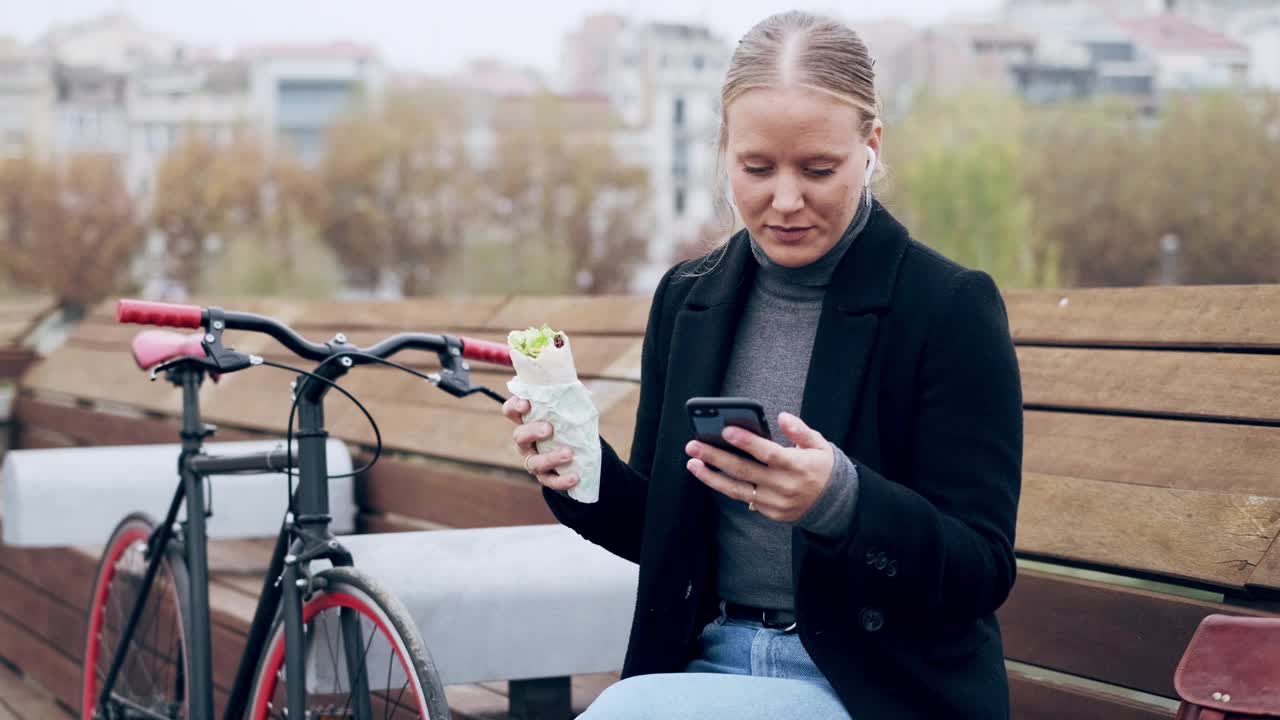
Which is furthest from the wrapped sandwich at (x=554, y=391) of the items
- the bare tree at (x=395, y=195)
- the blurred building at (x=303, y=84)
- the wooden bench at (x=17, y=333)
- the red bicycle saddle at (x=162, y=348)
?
the blurred building at (x=303, y=84)

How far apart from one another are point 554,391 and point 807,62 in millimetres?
567

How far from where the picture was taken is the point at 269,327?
9.99ft

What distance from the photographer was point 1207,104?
5659 cm

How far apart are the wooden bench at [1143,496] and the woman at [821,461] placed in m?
0.58

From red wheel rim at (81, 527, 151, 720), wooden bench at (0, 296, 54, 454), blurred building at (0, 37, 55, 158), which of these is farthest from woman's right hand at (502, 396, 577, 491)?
blurred building at (0, 37, 55, 158)

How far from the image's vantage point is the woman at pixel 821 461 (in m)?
1.95

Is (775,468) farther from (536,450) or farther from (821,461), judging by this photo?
(536,450)

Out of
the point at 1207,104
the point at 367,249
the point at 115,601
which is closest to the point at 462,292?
the point at 367,249

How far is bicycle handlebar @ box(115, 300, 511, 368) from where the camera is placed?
3.03m

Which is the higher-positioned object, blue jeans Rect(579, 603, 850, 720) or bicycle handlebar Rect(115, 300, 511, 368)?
bicycle handlebar Rect(115, 300, 511, 368)

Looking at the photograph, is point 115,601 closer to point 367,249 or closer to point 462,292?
point 462,292

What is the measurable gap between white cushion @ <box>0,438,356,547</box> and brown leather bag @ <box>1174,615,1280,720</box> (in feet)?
10.8

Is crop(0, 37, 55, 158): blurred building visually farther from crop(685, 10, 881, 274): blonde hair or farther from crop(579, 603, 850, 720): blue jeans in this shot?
crop(579, 603, 850, 720): blue jeans

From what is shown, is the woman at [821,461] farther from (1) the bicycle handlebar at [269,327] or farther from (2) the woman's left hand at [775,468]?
(1) the bicycle handlebar at [269,327]
